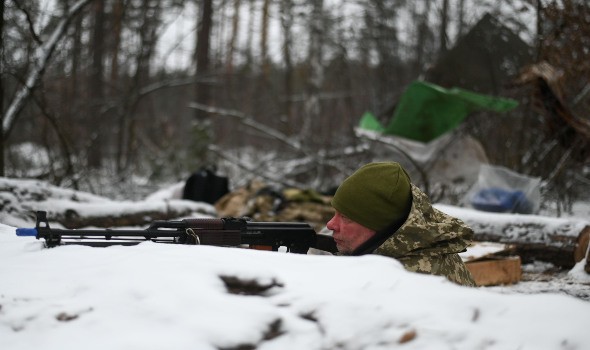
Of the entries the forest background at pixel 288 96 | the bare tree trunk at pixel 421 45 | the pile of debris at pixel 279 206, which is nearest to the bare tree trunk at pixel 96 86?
the forest background at pixel 288 96

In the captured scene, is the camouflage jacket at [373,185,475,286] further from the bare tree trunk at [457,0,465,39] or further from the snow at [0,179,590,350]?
the bare tree trunk at [457,0,465,39]

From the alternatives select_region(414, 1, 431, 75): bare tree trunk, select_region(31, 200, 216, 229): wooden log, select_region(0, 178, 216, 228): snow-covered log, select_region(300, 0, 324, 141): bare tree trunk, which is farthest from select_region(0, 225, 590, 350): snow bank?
select_region(414, 1, 431, 75): bare tree trunk

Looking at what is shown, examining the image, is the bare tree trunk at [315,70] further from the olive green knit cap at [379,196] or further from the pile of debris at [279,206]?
the olive green knit cap at [379,196]

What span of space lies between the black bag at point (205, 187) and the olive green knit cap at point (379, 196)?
4.66 metres

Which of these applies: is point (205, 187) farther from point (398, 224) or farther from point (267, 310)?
point (267, 310)

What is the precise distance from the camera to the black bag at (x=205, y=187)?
702cm

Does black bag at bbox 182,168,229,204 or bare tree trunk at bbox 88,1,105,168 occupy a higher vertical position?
bare tree trunk at bbox 88,1,105,168

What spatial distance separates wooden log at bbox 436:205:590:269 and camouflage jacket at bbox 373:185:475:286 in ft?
8.62

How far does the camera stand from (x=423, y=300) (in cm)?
147

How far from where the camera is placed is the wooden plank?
4637mm

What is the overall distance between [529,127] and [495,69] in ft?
3.35

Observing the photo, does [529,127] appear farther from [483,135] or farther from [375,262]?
[375,262]

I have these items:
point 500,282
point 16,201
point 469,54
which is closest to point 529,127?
point 469,54

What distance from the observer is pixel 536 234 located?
5.19m
